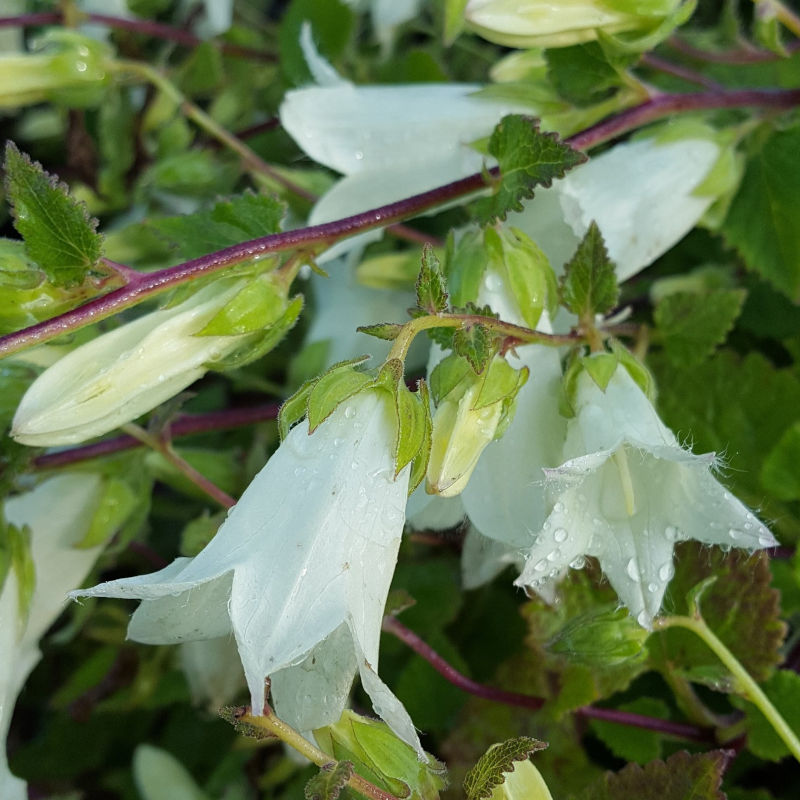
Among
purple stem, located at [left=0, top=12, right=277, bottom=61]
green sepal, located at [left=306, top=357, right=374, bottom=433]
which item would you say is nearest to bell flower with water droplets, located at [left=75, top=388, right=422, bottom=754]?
green sepal, located at [left=306, top=357, right=374, bottom=433]

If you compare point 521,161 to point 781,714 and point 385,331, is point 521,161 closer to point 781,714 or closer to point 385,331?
point 385,331

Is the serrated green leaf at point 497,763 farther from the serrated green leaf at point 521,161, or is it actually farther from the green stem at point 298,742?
the serrated green leaf at point 521,161

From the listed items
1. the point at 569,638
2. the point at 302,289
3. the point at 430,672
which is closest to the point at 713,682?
the point at 569,638

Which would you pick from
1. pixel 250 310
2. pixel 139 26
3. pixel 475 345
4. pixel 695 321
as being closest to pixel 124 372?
pixel 250 310

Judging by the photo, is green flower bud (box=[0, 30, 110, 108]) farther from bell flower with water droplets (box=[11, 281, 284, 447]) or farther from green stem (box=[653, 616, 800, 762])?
green stem (box=[653, 616, 800, 762])

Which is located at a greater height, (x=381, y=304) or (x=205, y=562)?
(x=205, y=562)

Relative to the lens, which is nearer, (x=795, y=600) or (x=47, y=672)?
(x=795, y=600)

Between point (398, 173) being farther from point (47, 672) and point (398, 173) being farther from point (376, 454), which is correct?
point (47, 672)
